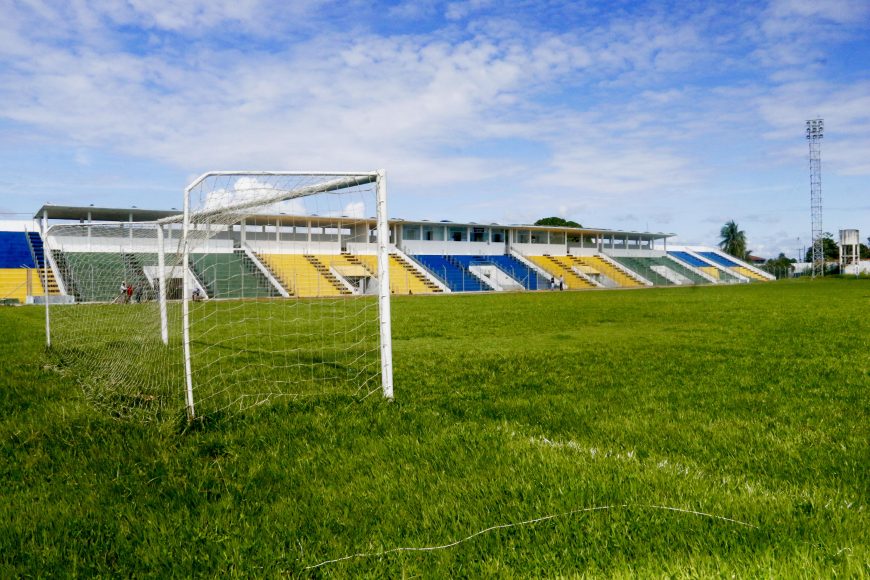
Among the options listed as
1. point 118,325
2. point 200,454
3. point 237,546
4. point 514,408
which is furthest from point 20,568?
point 118,325

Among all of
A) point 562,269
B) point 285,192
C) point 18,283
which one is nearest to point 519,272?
point 562,269

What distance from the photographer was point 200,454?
3.68 m

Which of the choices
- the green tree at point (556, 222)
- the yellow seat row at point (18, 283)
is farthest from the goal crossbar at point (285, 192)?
the green tree at point (556, 222)

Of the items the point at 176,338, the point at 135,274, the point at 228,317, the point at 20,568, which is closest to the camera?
the point at 20,568

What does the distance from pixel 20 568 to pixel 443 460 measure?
1.95 m

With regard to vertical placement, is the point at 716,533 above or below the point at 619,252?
below

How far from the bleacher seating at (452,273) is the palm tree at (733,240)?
180 feet

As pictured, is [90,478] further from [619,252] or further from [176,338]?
[619,252]

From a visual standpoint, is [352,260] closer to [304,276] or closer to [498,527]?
[304,276]

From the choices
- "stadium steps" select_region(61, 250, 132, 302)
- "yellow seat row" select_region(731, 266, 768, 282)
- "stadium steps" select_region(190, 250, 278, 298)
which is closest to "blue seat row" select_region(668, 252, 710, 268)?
"yellow seat row" select_region(731, 266, 768, 282)

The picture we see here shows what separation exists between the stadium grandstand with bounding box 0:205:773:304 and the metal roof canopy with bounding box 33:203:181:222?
6cm

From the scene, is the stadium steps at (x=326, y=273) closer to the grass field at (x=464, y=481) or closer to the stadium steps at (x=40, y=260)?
the stadium steps at (x=40, y=260)

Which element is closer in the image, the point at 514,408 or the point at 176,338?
the point at 514,408

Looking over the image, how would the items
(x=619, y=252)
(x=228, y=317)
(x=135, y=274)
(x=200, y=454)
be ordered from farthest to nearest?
1. (x=619, y=252)
2. (x=228, y=317)
3. (x=135, y=274)
4. (x=200, y=454)
